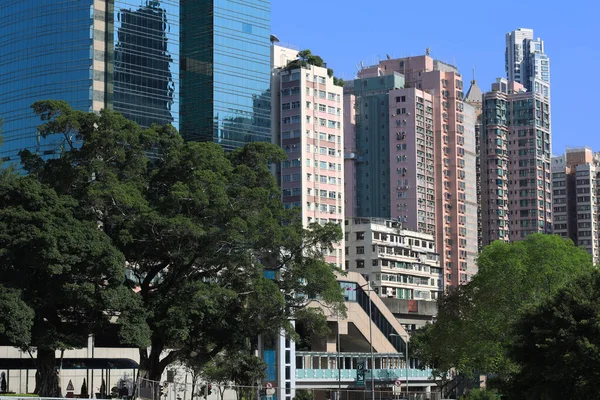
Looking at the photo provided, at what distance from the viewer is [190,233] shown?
182ft

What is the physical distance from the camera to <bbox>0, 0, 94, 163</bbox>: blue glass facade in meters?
127

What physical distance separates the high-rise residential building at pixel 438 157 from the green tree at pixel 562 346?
116050 mm

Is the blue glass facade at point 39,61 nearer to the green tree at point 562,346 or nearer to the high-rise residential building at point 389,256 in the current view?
the high-rise residential building at point 389,256

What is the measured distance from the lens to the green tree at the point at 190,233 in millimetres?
55938

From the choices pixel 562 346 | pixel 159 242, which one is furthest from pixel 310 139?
pixel 562 346

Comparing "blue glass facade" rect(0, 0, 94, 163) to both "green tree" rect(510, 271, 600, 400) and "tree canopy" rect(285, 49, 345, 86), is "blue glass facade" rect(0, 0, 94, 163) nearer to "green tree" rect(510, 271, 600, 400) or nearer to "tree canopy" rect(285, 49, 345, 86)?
"tree canopy" rect(285, 49, 345, 86)

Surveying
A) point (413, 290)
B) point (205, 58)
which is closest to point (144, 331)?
point (205, 58)

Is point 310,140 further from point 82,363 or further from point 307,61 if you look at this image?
point 82,363

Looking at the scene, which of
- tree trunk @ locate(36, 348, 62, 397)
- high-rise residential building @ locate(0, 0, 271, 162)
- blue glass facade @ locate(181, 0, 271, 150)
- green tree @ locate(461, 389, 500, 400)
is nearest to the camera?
tree trunk @ locate(36, 348, 62, 397)

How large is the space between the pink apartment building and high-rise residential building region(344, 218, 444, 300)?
3.16 meters

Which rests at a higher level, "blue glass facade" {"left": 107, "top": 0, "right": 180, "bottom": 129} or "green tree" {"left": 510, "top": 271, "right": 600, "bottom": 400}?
"blue glass facade" {"left": 107, "top": 0, "right": 180, "bottom": 129}

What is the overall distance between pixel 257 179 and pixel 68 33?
245 feet

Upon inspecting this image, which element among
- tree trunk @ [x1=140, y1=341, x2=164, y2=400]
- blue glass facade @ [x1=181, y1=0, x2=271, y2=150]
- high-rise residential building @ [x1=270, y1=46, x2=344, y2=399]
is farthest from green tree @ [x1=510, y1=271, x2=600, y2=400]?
high-rise residential building @ [x1=270, y1=46, x2=344, y2=399]

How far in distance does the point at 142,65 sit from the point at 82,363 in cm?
6153
